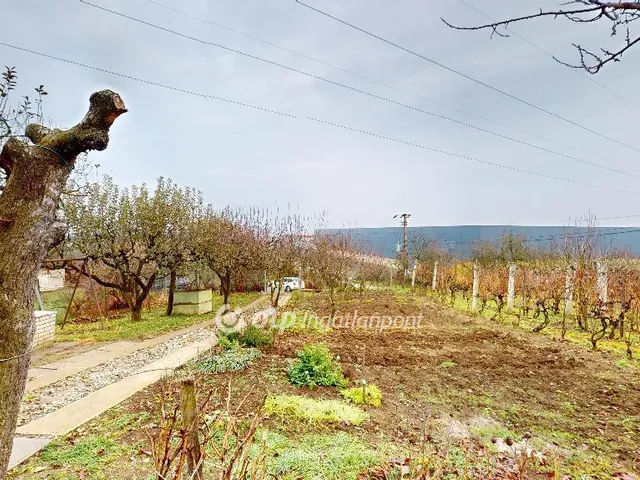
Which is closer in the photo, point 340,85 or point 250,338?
point 250,338

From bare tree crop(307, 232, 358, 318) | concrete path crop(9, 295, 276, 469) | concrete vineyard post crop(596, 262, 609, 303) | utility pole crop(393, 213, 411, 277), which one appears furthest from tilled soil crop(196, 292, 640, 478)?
utility pole crop(393, 213, 411, 277)

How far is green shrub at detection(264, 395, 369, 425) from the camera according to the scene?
13.8 feet

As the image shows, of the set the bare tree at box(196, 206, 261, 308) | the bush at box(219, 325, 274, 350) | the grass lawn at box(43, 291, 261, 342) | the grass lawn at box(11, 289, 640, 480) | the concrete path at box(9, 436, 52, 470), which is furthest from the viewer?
the bare tree at box(196, 206, 261, 308)

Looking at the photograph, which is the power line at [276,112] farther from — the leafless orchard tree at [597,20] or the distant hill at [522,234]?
the leafless orchard tree at [597,20]

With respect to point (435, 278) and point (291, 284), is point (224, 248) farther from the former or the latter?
point (435, 278)

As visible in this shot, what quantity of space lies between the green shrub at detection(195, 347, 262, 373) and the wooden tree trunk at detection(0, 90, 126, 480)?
4080mm

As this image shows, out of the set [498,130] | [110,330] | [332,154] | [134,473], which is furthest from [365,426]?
[332,154]

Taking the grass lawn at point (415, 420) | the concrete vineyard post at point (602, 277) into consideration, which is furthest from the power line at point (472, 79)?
the grass lawn at point (415, 420)

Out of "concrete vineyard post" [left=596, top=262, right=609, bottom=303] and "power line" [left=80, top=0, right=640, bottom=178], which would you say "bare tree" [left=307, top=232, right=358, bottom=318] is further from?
"concrete vineyard post" [left=596, top=262, right=609, bottom=303]

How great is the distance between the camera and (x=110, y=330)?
9.80 meters

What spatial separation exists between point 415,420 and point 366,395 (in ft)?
2.27

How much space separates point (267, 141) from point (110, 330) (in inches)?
281

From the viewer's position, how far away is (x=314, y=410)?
432 cm

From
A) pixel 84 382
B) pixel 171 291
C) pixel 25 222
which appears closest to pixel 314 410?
pixel 25 222
